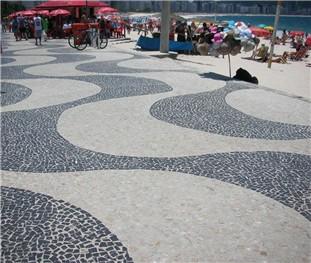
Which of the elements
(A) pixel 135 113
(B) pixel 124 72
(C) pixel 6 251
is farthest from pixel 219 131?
(B) pixel 124 72

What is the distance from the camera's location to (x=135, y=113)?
21.9ft

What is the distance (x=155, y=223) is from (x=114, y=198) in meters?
0.60

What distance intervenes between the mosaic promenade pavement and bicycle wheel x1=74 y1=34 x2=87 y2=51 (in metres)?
8.69

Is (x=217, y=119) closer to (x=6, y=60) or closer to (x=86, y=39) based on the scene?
(x=6, y=60)

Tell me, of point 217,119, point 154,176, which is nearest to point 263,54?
point 217,119

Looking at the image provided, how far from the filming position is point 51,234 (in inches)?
121

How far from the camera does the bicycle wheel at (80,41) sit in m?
16.4

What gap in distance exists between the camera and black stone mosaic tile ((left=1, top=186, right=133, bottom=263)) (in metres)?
2.83

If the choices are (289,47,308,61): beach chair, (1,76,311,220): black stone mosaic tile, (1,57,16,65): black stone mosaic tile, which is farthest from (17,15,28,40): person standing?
(1,76,311,220): black stone mosaic tile

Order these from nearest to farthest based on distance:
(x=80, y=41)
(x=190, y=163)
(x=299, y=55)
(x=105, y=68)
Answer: (x=190, y=163)
(x=105, y=68)
(x=80, y=41)
(x=299, y=55)

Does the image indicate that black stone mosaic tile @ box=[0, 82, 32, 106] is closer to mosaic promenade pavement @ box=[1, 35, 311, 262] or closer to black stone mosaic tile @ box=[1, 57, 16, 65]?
mosaic promenade pavement @ box=[1, 35, 311, 262]

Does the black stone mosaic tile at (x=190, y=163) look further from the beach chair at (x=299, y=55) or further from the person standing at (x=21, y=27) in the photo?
the person standing at (x=21, y=27)

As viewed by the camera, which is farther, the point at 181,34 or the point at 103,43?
the point at 181,34

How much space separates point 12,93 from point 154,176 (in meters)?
5.08
